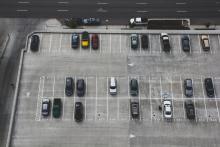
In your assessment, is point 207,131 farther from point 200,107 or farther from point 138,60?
point 138,60

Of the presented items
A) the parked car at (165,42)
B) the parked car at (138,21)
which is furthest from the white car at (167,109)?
the parked car at (138,21)

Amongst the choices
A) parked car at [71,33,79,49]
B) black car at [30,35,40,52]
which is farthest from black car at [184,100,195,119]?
black car at [30,35,40,52]

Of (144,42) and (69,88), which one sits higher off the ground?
(144,42)

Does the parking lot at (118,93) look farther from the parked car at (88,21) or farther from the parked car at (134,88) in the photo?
the parked car at (88,21)

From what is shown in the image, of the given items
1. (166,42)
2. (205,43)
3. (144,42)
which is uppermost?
(144,42)

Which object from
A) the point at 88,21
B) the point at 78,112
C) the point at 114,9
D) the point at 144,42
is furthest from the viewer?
the point at 114,9

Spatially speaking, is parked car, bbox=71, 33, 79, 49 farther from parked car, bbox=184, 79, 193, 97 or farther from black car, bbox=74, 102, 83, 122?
parked car, bbox=184, 79, 193, 97

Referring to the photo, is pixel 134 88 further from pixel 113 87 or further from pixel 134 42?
pixel 134 42

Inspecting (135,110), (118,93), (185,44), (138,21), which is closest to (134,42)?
(185,44)
